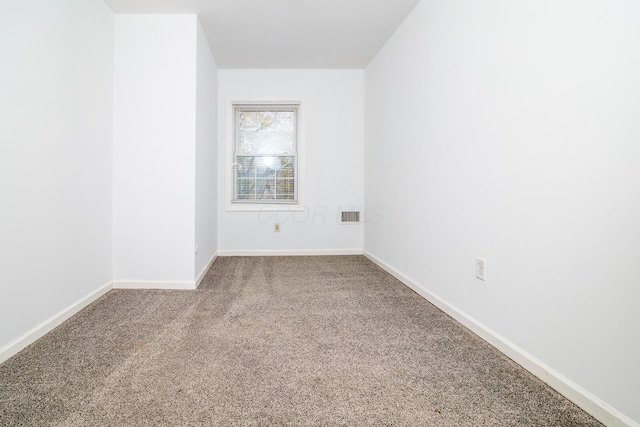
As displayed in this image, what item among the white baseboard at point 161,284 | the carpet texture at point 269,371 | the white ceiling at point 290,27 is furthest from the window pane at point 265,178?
the carpet texture at point 269,371

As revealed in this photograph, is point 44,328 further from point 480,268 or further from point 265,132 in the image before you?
point 265,132

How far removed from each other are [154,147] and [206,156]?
0.64 meters

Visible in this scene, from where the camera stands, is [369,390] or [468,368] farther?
[468,368]

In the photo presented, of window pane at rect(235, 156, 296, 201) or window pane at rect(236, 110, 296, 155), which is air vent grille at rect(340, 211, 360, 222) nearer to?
window pane at rect(235, 156, 296, 201)

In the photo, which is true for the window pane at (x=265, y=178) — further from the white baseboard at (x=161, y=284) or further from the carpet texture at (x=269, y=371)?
the carpet texture at (x=269, y=371)

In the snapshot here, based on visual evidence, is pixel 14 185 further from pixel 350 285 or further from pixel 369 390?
pixel 350 285

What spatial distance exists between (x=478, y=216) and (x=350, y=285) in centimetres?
140

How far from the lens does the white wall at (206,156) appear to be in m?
2.98

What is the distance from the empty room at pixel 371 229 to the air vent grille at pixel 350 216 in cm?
47

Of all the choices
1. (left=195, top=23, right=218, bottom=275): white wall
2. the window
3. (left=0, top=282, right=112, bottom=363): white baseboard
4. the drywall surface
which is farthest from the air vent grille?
(left=0, top=282, right=112, bottom=363): white baseboard

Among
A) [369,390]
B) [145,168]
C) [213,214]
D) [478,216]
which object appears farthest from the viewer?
[213,214]

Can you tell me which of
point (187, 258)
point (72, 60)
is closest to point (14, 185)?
point (72, 60)

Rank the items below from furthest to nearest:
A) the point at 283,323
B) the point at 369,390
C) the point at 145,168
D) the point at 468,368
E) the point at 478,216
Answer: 1. the point at 145,168
2. the point at 283,323
3. the point at 478,216
4. the point at 468,368
5. the point at 369,390

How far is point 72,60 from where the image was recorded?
83.4 inches
